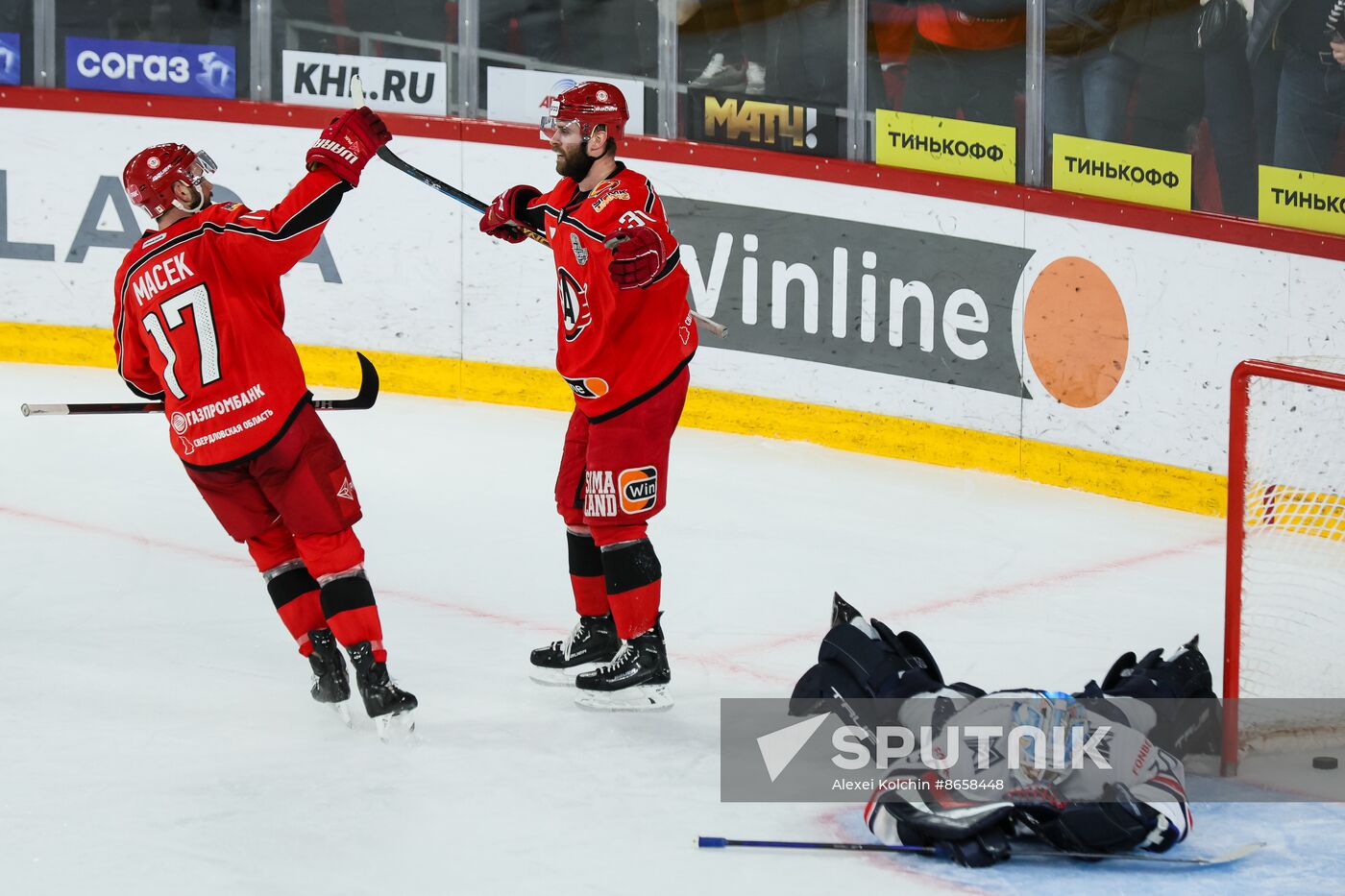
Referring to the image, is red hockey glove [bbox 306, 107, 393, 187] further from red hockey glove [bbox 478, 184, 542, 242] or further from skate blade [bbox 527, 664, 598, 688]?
skate blade [bbox 527, 664, 598, 688]

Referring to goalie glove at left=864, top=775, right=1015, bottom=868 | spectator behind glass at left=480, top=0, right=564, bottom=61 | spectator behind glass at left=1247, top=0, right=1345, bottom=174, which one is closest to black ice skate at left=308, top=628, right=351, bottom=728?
goalie glove at left=864, top=775, right=1015, bottom=868

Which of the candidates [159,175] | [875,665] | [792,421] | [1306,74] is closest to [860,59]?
[792,421]

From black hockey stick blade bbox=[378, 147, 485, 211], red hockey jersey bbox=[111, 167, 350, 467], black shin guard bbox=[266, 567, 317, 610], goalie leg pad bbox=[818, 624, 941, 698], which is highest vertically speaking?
black hockey stick blade bbox=[378, 147, 485, 211]

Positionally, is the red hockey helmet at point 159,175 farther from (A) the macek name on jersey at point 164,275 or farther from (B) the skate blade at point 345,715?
(B) the skate blade at point 345,715

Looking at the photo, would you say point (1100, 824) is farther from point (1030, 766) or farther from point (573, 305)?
point (573, 305)

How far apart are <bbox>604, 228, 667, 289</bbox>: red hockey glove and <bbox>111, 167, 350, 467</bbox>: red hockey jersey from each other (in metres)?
0.60

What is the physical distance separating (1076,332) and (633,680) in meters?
2.75

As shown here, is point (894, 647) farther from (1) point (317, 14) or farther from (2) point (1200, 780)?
(1) point (317, 14)

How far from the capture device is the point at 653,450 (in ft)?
13.0

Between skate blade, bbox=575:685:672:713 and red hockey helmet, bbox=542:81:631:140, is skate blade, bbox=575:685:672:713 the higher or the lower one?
the lower one

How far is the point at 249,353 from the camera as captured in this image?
370 centimetres

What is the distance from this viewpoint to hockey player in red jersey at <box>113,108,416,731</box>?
3.67 meters

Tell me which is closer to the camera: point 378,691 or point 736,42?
point 378,691

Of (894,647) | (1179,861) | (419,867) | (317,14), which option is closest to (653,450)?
(894,647)
